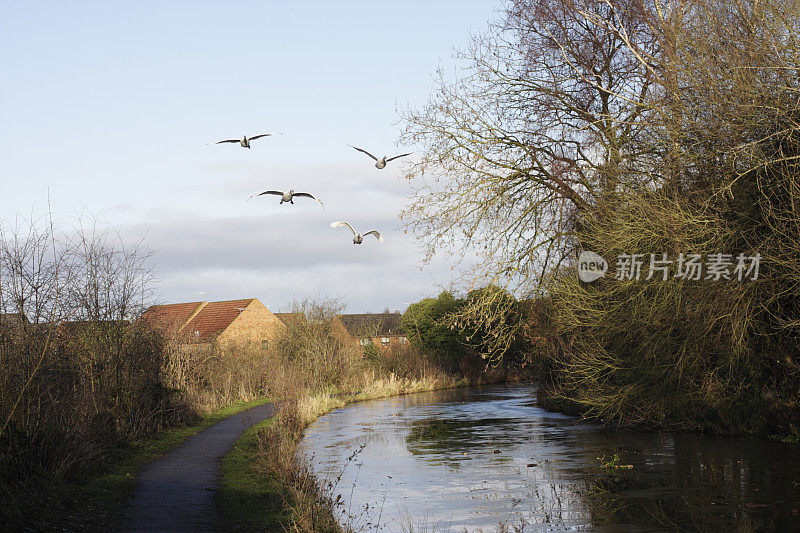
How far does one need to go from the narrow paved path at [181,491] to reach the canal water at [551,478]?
2043 mm

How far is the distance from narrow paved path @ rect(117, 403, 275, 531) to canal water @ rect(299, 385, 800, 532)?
6.70ft

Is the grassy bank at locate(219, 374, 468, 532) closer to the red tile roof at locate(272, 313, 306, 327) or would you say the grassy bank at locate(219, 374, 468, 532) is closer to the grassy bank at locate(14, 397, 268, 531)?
the grassy bank at locate(14, 397, 268, 531)

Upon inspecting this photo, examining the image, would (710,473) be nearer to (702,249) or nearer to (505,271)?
(702,249)

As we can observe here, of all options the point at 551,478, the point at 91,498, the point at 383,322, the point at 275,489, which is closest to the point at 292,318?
the point at 551,478

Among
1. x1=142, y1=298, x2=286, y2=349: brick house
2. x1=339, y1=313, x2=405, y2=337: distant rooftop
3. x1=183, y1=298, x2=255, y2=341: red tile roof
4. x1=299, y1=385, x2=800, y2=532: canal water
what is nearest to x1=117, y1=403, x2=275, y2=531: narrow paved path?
x1=299, y1=385, x2=800, y2=532: canal water

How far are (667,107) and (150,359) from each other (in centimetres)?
1373

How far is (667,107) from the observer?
50.4 feet

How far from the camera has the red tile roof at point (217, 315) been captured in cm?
5747

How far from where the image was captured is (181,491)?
1195 centimetres

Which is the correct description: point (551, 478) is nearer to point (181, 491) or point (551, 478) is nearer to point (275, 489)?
point (275, 489)

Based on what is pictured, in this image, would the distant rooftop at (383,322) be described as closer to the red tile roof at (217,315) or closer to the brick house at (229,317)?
the brick house at (229,317)

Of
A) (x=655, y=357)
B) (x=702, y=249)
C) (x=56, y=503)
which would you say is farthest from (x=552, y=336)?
(x=56, y=503)

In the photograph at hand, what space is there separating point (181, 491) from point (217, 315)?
4874 centimetres

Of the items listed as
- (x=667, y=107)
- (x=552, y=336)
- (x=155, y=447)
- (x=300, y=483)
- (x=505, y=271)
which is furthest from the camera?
(x=552, y=336)
